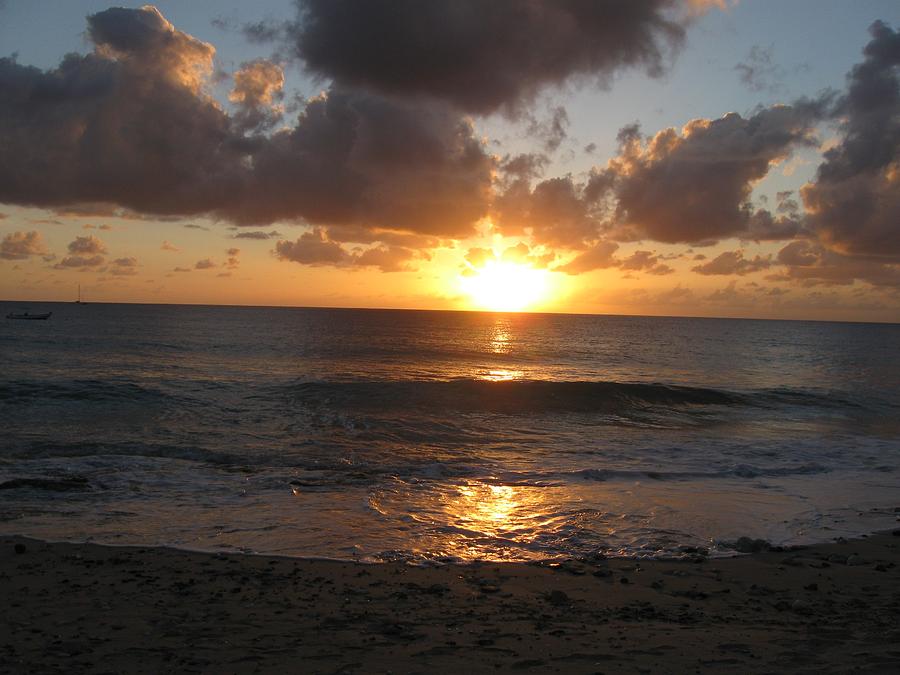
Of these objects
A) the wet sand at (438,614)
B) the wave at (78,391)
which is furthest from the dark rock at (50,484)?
the wave at (78,391)

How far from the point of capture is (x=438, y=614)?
286 inches

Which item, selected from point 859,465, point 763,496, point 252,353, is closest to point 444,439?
point 763,496

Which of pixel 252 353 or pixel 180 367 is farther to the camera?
pixel 252 353

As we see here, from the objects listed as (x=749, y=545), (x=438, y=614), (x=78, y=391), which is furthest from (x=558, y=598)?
(x=78, y=391)

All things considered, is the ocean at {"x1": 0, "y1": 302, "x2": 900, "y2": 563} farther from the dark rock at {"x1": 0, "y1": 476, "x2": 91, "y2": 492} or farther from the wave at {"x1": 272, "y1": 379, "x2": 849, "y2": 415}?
the wave at {"x1": 272, "y1": 379, "x2": 849, "y2": 415}

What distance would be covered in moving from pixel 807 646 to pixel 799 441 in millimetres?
17725

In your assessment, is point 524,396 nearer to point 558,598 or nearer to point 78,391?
point 78,391

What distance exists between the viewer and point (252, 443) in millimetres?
19062

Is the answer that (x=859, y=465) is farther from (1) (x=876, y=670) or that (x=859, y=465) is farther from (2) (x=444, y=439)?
(1) (x=876, y=670)

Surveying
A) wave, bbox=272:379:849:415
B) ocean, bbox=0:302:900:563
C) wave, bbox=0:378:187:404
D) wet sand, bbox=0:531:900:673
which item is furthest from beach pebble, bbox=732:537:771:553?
wave, bbox=0:378:187:404

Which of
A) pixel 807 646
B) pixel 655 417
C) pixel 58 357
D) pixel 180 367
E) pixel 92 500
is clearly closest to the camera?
pixel 807 646

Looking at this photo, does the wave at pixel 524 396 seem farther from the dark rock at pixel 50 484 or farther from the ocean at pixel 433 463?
the dark rock at pixel 50 484

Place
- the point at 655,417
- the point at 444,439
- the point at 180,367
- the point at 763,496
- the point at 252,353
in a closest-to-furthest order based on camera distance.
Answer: the point at 763,496
the point at 444,439
the point at 655,417
the point at 180,367
the point at 252,353

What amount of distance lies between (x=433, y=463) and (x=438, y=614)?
9.88 meters
